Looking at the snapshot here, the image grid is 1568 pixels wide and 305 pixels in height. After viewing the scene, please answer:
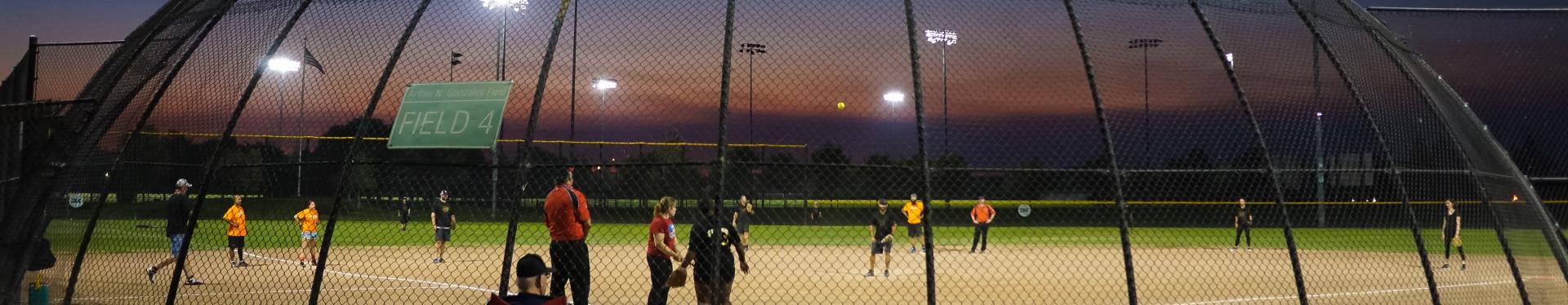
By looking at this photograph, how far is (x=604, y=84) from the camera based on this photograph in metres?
9.85

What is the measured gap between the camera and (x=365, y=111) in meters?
8.11

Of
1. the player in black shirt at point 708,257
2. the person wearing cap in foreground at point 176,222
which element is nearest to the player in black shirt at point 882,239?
the player in black shirt at point 708,257

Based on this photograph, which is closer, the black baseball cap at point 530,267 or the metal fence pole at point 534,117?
the black baseball cap at point 530,267

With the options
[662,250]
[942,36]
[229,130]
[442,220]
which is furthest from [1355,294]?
[442,220]

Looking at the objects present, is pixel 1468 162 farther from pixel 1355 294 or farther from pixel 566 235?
pixel 566 235

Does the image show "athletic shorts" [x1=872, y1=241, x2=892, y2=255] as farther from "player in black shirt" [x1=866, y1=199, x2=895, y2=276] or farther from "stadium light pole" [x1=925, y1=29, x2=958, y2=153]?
"stadium light pole" [x1=925, y1=29, x2=958, y2=153]

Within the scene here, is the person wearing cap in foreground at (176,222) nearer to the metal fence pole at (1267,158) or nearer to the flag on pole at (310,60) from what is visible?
the flag on pole at (310,60)

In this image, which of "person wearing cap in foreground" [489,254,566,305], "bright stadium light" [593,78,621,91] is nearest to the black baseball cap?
"person wearing cap in foreground" [489,254,566,305]

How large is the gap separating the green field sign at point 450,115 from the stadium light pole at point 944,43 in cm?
355

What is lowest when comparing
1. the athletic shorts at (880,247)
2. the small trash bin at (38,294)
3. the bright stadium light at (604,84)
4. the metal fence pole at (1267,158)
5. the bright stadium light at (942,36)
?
the small trash bin at (38,294)

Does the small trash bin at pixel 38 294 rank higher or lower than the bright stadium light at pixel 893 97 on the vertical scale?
lower

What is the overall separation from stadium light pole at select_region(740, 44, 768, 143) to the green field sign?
194 centimetres

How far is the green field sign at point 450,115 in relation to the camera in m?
7.62

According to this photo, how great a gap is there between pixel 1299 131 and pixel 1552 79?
450cm
